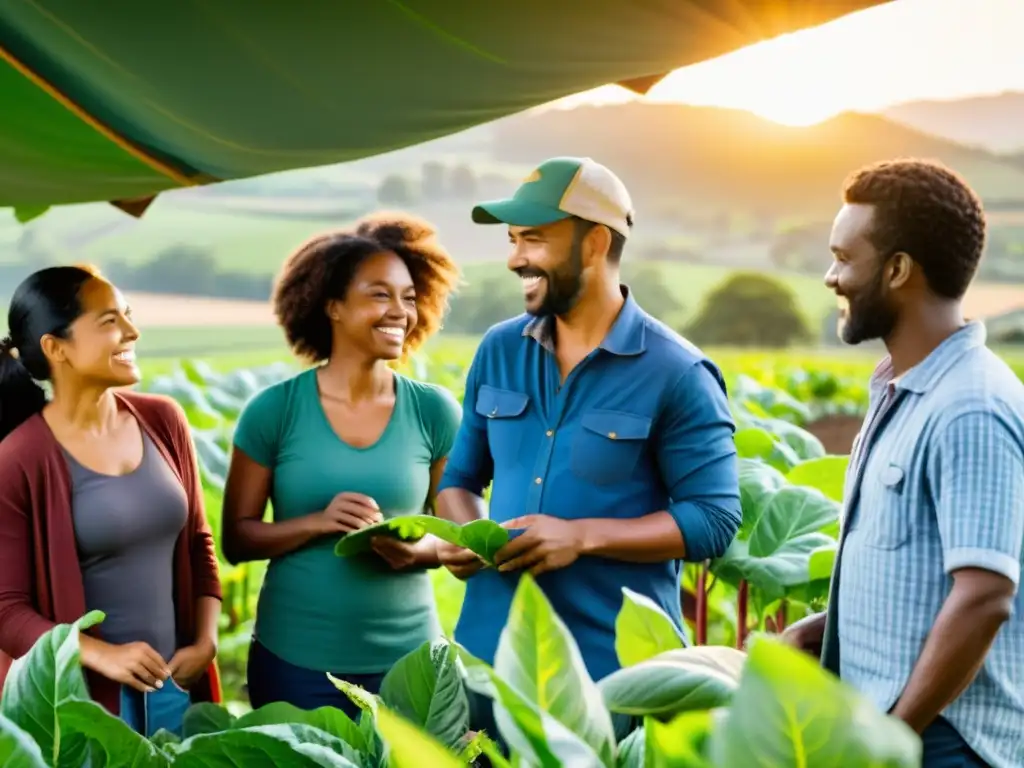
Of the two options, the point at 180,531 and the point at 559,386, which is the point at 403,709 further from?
the point at 180,531

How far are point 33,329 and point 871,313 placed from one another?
5.29ft

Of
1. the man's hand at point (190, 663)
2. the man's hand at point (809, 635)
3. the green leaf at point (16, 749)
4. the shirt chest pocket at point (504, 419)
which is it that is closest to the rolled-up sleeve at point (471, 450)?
the shirt chest pocket at point (504, 419)

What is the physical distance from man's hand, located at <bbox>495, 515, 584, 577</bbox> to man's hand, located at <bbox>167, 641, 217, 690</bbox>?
0.75 meters

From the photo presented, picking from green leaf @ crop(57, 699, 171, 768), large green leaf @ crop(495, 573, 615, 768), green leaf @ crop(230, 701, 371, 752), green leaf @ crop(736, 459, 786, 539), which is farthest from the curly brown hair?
large green leaf @ crop(495, 573, 615, 768)

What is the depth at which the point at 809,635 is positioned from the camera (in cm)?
171

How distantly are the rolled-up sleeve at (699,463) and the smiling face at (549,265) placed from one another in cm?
26

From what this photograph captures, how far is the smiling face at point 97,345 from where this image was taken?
234 cm

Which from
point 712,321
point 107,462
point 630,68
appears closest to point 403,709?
point 630,68

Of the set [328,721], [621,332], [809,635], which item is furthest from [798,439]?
[328,721]

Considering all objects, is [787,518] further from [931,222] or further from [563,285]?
[931,222]

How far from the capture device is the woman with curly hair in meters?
2.57

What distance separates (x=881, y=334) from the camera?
5.31ft

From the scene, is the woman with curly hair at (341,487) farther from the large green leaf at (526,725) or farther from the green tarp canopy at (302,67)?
the large green leaf at (526,725)

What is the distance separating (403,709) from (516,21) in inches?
34.5
